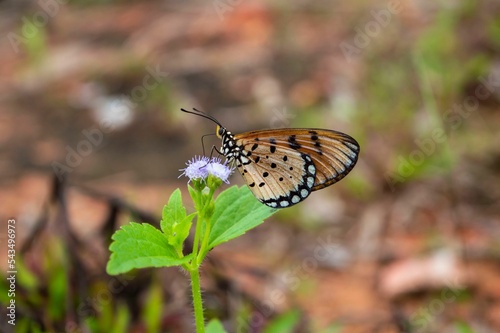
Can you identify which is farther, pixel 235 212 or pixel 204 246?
pixel 235 212

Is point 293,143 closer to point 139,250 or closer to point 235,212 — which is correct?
point 235,212

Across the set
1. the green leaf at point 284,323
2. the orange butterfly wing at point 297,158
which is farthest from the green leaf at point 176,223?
the green leaf at point 284,323

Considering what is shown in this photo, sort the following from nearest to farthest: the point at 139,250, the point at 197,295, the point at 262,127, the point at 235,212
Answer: the point at 139,250 < the point at 197,295 < the point at 235,212 < the point at 262,127

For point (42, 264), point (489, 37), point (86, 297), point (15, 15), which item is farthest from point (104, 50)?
point (86, 297)

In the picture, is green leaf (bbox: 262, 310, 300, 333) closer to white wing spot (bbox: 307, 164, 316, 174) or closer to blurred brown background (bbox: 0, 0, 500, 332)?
blurred brown background (bbox: 0, 0, 500, 332)

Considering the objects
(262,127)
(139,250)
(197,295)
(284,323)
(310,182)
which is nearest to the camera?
(139,250)

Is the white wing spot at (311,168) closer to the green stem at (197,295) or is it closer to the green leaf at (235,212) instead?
the green leaf at (235,212)

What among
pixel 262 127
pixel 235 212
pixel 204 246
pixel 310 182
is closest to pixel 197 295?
pixel 204 246

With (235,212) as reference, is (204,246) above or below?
below
